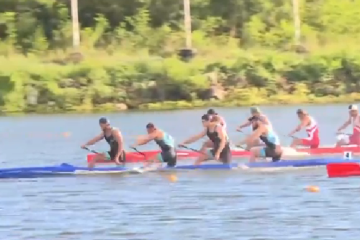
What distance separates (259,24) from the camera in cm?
5634

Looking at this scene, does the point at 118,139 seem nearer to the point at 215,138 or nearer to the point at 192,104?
the point at 215,138

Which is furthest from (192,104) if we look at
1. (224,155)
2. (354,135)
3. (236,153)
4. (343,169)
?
(343,169)

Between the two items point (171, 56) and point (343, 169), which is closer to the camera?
point (343, 169)

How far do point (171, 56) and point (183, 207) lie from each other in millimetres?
34819

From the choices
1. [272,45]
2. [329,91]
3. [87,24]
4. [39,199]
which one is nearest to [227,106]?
[329,91]

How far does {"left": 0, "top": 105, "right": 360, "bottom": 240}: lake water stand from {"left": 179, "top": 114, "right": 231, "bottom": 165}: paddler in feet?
1.23

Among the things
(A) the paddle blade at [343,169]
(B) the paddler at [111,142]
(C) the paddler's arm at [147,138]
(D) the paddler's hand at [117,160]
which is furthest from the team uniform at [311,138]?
(D) the paddler's hand at [117,160]

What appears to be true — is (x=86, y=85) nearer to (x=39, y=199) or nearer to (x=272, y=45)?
(x=272, y=45)

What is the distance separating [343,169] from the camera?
68.7 ft

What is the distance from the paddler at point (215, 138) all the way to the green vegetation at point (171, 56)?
25.5 metres

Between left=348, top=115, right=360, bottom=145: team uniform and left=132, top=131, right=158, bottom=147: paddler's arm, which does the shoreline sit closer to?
left=348, top=115, right=360, bottom=145: team uniform

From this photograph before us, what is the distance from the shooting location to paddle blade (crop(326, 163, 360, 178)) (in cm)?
2091

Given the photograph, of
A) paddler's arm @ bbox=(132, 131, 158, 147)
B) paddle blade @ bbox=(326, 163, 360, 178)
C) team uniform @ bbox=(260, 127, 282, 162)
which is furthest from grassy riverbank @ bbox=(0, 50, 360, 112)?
paddle blade @ bbox=(326, 163, 360, 178)

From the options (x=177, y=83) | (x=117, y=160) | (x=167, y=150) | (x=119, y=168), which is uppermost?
(x=177, y=83)
